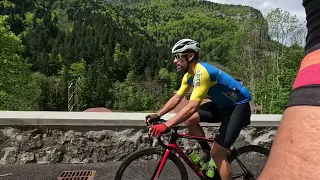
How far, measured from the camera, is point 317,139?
621 mm

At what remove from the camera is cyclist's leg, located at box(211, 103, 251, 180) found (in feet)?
11.8

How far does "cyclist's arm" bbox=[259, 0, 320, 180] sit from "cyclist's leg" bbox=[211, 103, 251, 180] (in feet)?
9.40

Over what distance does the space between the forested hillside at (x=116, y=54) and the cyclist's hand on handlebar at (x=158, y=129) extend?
24.1 meters

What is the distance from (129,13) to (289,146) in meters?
201

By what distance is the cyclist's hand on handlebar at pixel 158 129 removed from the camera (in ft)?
11.4

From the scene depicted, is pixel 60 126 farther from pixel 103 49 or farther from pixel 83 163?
pixel 103 49

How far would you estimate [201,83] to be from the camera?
11.1 ft

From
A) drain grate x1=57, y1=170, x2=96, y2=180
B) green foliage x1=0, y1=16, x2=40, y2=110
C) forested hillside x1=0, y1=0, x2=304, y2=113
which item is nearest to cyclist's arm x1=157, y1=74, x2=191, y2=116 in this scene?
drain grate x1=57, y1=170, x2=96, y2=180

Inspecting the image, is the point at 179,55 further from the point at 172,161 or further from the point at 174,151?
the point at 172,161

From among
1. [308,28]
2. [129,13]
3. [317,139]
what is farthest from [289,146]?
[129,13]

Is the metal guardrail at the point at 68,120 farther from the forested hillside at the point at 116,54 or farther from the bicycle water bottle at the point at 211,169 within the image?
the forested hillside at the point at 116,54

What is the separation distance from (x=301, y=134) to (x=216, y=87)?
294cm

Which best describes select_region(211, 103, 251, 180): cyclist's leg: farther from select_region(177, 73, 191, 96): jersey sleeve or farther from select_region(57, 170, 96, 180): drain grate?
select_region(57, 170, 96, 180): drain grate

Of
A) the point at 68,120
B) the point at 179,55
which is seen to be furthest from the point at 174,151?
the point at 68,120
